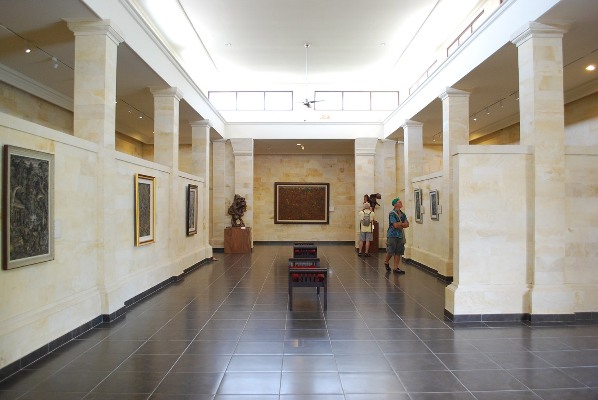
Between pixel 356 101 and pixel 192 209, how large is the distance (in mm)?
8189

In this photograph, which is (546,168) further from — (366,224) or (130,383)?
(366,224)

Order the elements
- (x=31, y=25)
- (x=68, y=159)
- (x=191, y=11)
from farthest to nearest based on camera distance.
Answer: (x=191, y=11), (x=31, y=25), (x=68, y=159)

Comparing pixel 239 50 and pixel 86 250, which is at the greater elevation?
pixel 239 50

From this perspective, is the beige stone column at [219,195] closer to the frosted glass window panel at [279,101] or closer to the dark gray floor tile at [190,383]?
the frosted glass window panel at [279,101]

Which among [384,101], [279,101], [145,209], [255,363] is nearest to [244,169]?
[279,101]

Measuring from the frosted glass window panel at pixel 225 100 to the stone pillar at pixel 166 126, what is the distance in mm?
6238

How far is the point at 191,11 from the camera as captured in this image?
1016cm

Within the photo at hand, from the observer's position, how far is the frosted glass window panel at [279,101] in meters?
16.0

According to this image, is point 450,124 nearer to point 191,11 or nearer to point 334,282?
point 334,282

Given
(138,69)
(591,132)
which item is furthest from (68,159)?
(591,132)

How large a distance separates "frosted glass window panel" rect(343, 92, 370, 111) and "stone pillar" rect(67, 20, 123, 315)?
35.7 feet

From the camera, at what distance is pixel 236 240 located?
15.0 m

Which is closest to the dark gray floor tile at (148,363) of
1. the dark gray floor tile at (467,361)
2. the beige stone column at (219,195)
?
the dark gray floor tile at (467,361)

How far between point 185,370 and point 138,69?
20.8 feet
